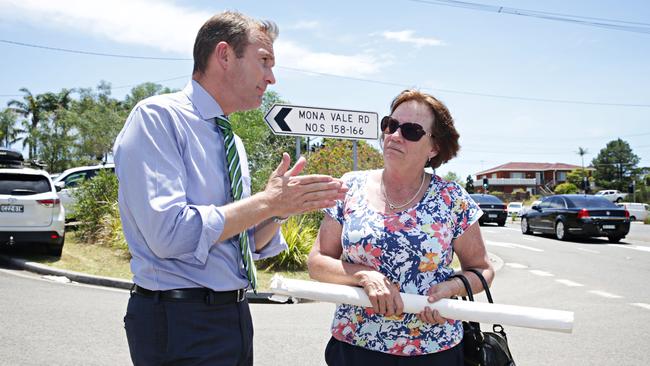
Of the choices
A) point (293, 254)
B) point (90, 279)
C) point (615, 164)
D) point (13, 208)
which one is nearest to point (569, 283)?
point (293, 254)

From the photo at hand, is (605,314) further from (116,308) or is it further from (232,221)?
(232,221)

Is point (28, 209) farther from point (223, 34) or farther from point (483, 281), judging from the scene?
point (483, 281)

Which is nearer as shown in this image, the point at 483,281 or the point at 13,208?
the point at 483,281

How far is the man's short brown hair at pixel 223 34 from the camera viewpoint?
6.81ft

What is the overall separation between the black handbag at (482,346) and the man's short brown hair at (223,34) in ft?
4.53

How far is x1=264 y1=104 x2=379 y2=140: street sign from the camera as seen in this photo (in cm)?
856

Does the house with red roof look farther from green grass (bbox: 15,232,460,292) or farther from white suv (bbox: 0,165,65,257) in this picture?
white suv (bbox: 0,165,65,257)

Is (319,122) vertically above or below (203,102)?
above

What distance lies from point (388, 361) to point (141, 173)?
4.52 ft

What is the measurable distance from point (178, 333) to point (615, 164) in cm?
12205

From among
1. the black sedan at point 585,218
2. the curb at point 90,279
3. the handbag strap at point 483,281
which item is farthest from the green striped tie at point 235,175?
the black sedan at point 585,218

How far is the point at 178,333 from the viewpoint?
1.86 meters

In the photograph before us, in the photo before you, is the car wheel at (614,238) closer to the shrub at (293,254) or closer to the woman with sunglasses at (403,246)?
the shrub at (293,254)

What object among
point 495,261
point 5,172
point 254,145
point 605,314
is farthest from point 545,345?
point 254,145
